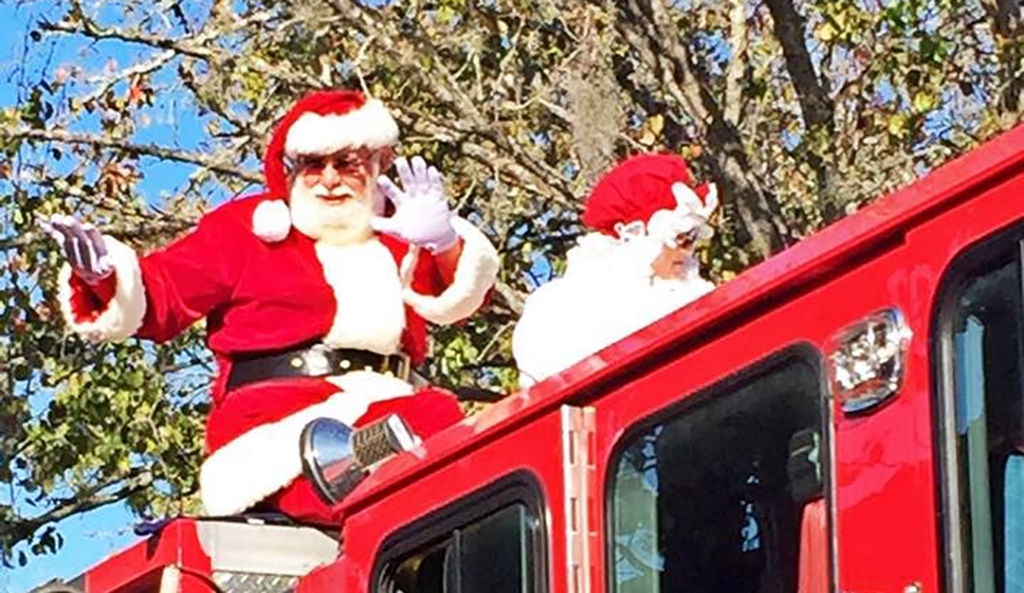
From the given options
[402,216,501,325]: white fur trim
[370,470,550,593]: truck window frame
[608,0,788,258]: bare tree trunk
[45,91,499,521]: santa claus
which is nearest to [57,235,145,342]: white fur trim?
[45,91,499,521]: santa claus

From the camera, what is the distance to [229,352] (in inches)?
248

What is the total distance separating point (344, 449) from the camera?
18.7 feet

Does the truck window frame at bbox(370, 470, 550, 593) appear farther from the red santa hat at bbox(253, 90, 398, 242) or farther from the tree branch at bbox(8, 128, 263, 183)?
the tree branch at bbox(8, 128, 263, 183)

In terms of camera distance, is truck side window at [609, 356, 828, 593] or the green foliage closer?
truck side window at [609, 356, 828, 593]

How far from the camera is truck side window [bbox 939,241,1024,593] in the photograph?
357 centimetres

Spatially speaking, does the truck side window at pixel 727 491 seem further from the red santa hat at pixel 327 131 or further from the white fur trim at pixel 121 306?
the red santa hat at pixel 327 131

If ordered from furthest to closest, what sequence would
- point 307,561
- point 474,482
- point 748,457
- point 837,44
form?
point 837,44
point 307,561
point 474,482
point 748,457

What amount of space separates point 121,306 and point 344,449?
767 mm

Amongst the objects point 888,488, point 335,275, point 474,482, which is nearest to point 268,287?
point 335,275

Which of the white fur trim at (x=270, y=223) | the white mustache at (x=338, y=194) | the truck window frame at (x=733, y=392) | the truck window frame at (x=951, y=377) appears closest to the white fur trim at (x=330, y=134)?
the white mustache at (x=338, y=194)

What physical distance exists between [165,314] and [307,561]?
3.20ft

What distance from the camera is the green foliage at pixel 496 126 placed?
11016 mm

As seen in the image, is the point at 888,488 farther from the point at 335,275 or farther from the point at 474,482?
the point at 335,275

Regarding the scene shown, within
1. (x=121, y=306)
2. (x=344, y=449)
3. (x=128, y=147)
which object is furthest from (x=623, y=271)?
(x=128, y=147)
